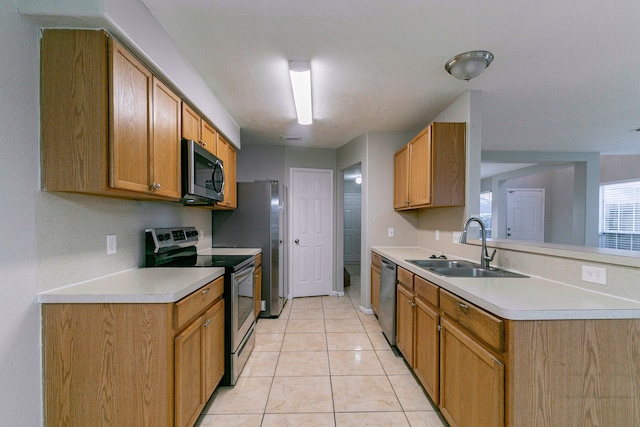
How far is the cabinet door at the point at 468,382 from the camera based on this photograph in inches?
46.2

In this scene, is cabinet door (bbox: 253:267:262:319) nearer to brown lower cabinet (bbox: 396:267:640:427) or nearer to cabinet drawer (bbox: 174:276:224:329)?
cabinet drawer (bbox: 174:276:224:329)

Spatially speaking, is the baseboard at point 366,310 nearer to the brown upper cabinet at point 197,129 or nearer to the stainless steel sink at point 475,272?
the stainless steel sink at point 475,272

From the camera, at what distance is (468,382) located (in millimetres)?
1372

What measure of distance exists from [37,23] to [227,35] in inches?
34.8

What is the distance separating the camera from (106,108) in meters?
1.30

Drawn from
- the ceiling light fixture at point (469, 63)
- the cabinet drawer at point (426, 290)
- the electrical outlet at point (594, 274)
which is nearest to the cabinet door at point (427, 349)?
the cabinet drawer at point (426, 290)

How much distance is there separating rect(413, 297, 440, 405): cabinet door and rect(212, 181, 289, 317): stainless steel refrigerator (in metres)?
1.94

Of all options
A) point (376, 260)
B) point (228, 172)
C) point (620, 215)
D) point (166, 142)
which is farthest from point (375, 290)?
point (620, 215)

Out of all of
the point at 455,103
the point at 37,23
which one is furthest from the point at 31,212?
the point at 455,103

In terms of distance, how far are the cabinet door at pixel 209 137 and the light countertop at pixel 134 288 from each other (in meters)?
1.21

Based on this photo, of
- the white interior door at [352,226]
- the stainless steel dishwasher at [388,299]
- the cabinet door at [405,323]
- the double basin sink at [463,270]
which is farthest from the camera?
the white interior door at [352,226]

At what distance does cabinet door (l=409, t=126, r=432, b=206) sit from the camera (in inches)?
99.7

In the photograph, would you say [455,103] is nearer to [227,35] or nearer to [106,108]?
[227,35]

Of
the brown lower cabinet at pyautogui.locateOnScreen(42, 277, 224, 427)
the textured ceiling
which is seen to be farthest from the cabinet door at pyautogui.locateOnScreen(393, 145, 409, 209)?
the brown lower cabinet at pyautogui.locateOnScreen(42, 277, 224, 427)
